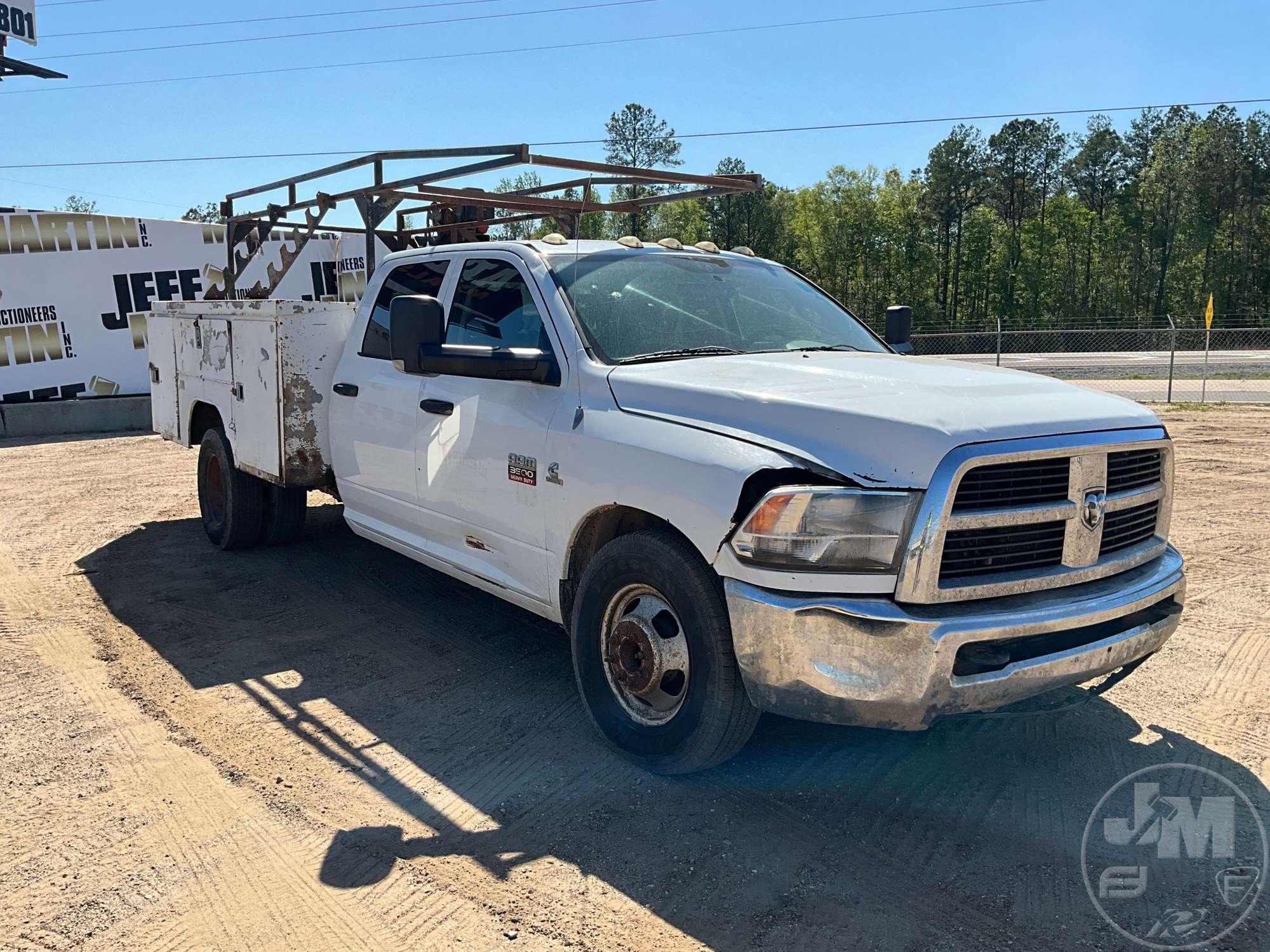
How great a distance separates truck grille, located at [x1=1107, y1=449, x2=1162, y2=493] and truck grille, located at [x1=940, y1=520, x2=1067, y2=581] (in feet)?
1.13

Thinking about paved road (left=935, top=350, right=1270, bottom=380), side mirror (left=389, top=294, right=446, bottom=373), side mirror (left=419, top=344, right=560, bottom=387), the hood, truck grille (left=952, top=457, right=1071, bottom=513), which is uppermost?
side mirror (left=389, top=294, right=446, bottom=373)

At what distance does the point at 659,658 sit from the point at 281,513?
14.5ft

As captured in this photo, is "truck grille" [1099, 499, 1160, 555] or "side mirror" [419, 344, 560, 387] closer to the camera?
"truck grille" [1099, 499, 1160, 555]

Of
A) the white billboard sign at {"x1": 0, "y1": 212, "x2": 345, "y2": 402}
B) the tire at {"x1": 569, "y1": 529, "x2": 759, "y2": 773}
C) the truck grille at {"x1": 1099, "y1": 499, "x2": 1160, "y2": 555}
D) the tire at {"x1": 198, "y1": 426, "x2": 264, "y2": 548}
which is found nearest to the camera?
the tire at {"x1": 569, "y1": 529, "x2": 759, "y2": 773}

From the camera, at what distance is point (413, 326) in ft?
13.9

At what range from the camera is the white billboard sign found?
15.6 metres

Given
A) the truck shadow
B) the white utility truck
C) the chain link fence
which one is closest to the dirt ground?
the truck shadow

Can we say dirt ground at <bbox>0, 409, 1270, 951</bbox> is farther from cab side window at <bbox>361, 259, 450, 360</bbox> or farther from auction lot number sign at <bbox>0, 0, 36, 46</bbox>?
auction lot number sign at <bbox>0, 0, 36, 46</bbox>

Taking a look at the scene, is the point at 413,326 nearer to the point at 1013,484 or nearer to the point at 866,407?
the point at 866,407

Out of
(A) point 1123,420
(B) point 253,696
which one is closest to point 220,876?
(B) point 253,696

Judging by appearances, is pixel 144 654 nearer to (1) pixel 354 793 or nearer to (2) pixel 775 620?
(1) pixel 354 793

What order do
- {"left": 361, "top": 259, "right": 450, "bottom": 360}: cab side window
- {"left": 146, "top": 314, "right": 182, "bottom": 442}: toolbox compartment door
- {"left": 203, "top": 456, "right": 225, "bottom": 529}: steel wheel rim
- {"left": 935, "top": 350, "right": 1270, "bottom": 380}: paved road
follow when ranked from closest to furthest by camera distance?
{"left": 361, "top": 259, "right": 450, "bottom": 360}: cab side window
{"left": 203, "top": 456, "right": 225, "bottom": 529}: steel wheel rim
{"left": 146, "top": 314, "right": 182, "bottom": 442}: toolbox compartment door
{"left": 935, "top": 350, "right": 1270, "bottom": 380}: paved road

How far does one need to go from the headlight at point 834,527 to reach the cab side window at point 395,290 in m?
2.77

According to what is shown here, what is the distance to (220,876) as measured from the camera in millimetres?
3201
